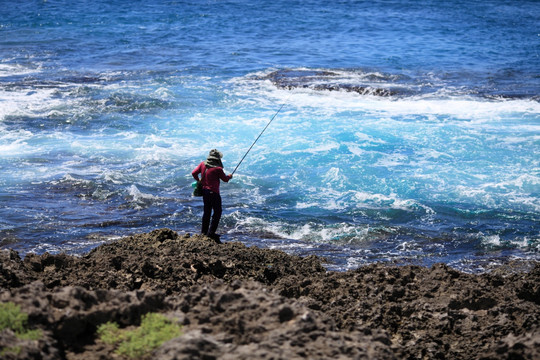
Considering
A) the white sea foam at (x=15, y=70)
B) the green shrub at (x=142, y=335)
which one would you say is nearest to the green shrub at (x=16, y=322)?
the green shrub at (x=142, y=335)

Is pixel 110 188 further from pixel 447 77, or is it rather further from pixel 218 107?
pixel 447 77

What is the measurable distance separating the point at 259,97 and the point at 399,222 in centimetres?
1006

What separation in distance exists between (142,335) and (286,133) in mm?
13434

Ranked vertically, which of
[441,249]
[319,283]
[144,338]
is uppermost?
[144,338]

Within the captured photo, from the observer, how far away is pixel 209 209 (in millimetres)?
10258

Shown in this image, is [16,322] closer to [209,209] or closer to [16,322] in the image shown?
[16,322]

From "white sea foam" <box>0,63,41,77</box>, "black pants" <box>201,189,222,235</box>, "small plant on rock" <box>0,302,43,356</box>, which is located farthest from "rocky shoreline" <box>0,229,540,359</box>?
"white sea foam" <box>0,63,41,77</box>

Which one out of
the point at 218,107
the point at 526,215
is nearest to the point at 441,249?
the point at 526,215

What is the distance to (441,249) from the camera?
34.5 ft

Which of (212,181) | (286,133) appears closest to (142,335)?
(212,181)

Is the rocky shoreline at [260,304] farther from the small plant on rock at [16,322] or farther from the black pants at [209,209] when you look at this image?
the black pants at [209,209]

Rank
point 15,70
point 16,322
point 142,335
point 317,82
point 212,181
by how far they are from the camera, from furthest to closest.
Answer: point 15,70, point 317,82, point 212,181, point 142,335, point 16,322

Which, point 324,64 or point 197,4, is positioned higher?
point 197,4

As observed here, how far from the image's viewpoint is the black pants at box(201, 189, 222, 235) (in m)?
10.0
